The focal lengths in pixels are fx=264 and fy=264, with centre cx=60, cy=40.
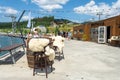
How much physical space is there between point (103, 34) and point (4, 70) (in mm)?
21417

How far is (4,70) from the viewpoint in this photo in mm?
8891

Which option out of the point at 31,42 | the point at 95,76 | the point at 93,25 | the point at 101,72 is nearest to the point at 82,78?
the point at 95,76

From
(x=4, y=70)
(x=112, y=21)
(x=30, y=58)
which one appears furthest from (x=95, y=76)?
(x=112, y=21)

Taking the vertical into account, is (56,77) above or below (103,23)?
below

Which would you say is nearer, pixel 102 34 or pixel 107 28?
pixel 107 28

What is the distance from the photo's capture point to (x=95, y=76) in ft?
26.5

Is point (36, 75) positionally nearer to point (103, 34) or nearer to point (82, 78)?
point (82, 78)

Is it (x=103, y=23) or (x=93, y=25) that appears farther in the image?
(x=93, y=25)

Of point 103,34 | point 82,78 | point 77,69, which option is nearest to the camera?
point 82,78

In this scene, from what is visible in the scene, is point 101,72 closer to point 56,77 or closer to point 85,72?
point 85,72

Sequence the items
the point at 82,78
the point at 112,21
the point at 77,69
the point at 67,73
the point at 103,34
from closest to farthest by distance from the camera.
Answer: the point at 82,78 → the point at 67,73 → the point at 77,69 → the point at 112,21 → the point at 103,34

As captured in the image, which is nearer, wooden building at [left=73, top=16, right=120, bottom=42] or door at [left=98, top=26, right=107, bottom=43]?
wooden building at [left=73, top=16, right=120, bottom=42]

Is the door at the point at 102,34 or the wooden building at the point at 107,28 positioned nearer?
the wooden building at the point at 107,28

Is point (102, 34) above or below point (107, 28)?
below
